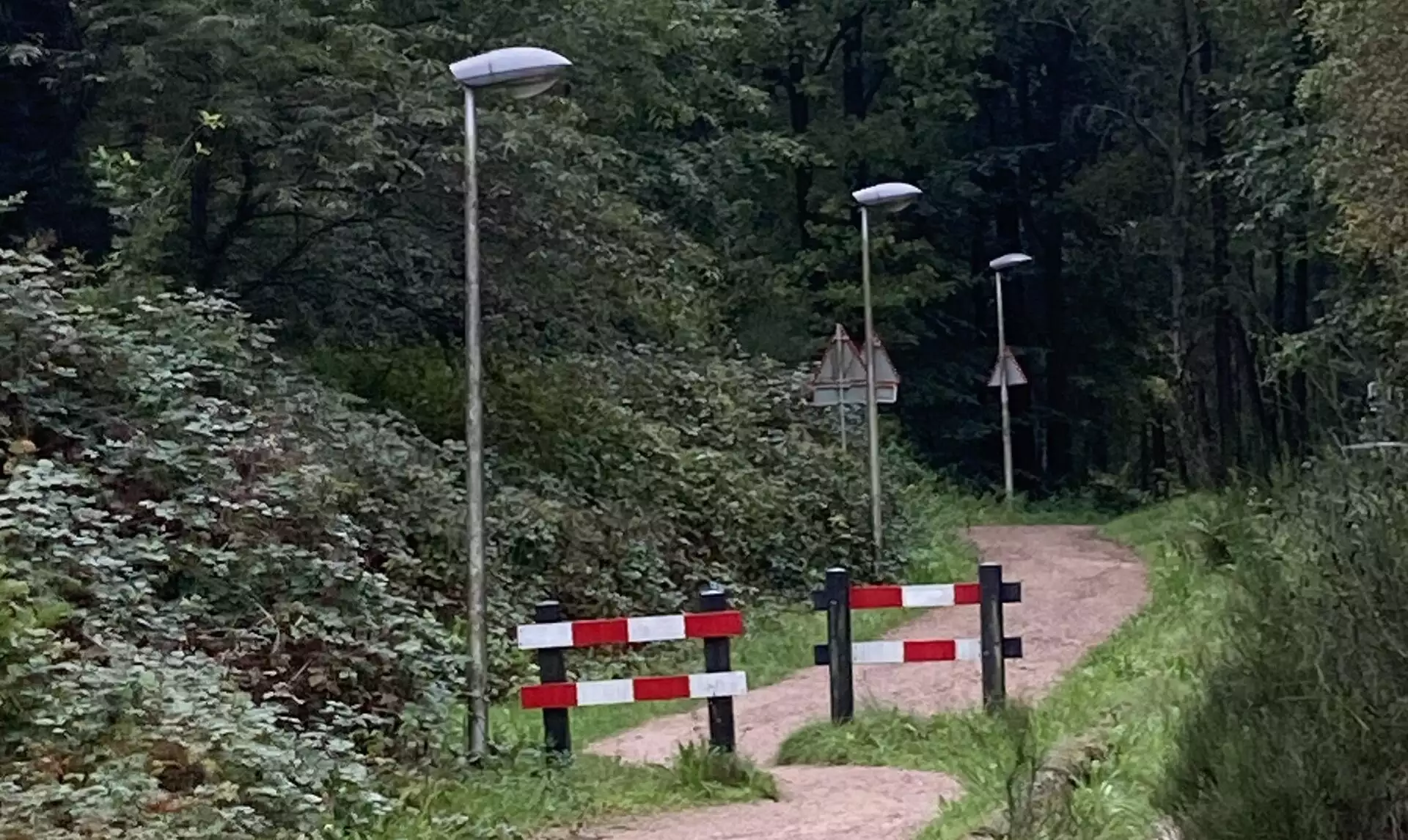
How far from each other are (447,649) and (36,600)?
2.80m

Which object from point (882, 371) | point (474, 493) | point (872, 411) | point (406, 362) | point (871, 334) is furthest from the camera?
point (882, 371)

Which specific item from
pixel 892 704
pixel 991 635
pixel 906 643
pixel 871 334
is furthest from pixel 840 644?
pixel 871 334

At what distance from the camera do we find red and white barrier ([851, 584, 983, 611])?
35.3ft

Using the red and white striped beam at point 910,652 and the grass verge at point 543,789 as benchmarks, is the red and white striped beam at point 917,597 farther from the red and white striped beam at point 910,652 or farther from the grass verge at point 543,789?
the grass verge at point 543,789

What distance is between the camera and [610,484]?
60.0ft

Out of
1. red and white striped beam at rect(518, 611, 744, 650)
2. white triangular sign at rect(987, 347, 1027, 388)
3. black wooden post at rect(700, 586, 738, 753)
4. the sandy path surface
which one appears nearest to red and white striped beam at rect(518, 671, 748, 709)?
black wooden post at rect(700, 586, 738, 753)

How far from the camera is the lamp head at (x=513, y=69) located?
991cm

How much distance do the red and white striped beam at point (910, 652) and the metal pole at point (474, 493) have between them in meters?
2.29

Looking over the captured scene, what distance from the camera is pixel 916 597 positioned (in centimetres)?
1081

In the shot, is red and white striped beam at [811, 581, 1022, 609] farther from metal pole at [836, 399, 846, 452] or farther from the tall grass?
metal pole at [836, 399, 846, 452]

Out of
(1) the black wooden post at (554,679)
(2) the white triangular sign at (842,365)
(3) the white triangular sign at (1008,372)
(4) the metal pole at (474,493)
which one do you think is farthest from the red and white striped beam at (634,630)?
(3) the white triangular sign at (1008,372)

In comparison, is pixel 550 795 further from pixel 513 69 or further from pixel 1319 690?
pixel 1319 690

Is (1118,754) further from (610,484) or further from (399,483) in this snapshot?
(610,484)

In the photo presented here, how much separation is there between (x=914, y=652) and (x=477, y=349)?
10.8 feet
